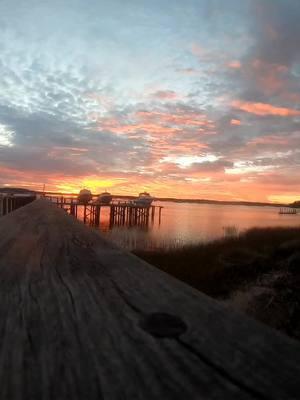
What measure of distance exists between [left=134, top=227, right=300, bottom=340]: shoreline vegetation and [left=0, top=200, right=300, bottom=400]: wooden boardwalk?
24.2 feet

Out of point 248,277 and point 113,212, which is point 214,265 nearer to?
point 248,277

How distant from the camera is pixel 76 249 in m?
2.04

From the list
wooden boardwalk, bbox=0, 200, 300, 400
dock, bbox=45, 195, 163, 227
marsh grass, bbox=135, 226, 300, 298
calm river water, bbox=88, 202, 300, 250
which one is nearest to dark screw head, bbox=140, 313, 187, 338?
wooden boardwalk, bbox=0, 200, 300, 400

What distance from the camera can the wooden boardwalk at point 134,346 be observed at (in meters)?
0.65

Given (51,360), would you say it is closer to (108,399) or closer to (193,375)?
(108,399)

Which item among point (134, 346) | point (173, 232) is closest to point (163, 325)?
point (134, 346)

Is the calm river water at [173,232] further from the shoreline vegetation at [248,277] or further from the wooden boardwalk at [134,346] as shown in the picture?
the wooden boardwalk at [134,346]

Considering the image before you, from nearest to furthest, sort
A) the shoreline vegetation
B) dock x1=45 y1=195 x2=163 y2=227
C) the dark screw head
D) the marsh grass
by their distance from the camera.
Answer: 1. the dark screw head
2. the shoreline vegetation
3. the marsh grass
4. dock x1=45 y1=195 x2=163 y2=227

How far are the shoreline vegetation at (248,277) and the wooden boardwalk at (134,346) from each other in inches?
291

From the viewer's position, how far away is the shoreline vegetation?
9346 millimetres

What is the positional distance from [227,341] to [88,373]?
1.03 ft

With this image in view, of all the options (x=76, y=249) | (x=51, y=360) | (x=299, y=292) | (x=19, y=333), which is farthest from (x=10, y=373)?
(x=299, y=292)

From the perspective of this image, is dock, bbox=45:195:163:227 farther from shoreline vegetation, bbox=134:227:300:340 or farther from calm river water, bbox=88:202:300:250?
shoreline vegetation, bbox=134:227:300:340

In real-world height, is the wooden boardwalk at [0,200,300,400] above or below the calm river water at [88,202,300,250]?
above
